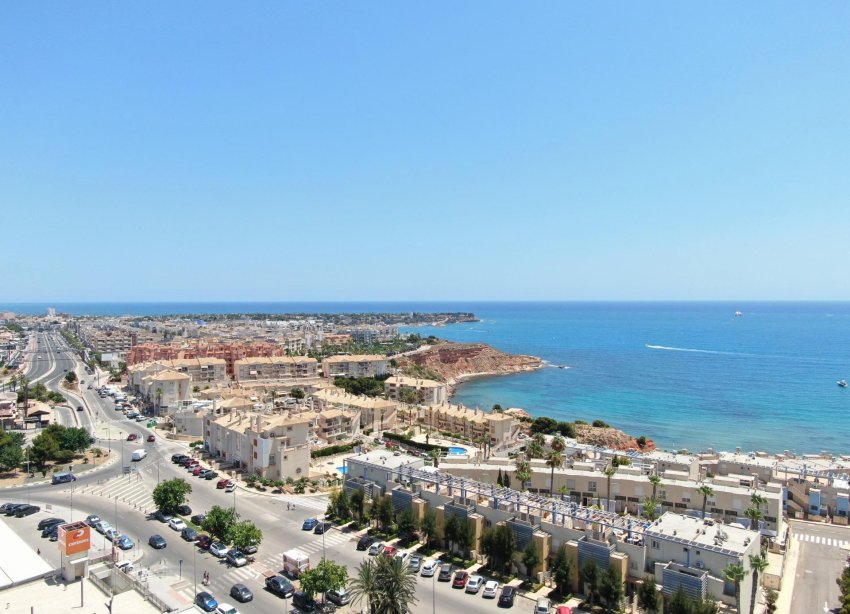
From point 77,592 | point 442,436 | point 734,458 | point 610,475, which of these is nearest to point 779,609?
point 610,475

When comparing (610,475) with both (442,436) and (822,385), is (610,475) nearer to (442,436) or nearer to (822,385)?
(442,436)

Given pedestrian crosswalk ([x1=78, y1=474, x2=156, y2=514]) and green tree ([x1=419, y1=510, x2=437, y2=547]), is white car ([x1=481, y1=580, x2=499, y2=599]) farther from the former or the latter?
pedestrian crosswalk ([x1=78, y1=474, x2=156, y2=514])

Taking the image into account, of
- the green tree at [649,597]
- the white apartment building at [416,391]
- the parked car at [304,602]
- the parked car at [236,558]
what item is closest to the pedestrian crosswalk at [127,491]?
the parked car at [236,558]

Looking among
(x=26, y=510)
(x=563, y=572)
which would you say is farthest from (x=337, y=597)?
(x=26, y=510)

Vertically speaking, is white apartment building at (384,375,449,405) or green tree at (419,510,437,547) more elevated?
green tree at (419,510,437,547)

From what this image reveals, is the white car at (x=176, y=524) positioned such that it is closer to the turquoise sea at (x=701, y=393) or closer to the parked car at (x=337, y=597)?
the parked car at (x=337, y=597)

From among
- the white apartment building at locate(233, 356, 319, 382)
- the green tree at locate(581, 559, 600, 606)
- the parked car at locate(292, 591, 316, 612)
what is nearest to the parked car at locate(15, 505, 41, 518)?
the parked car at locate(292, 591, 316, 612)
